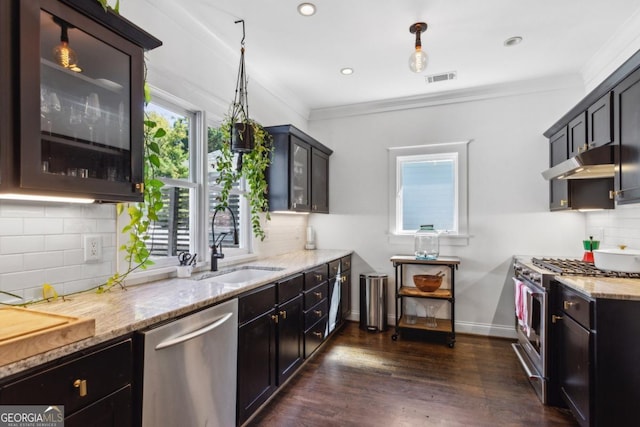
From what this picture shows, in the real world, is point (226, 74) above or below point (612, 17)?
below

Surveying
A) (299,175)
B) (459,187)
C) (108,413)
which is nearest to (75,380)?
(108,413)

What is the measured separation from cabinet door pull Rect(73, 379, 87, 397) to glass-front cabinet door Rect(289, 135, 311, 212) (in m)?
2.40

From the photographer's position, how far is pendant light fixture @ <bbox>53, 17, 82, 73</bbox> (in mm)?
1320

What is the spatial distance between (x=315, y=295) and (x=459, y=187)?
2174 millimetres

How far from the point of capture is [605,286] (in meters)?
2.00

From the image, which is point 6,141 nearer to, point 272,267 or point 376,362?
point 272,267

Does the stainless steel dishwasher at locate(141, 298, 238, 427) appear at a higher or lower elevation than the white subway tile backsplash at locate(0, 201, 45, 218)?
lower

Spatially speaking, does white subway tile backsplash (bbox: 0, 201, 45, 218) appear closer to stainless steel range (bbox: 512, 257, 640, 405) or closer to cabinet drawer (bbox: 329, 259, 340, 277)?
cabinet drawer (bbox: 329, 259, 340, 277)

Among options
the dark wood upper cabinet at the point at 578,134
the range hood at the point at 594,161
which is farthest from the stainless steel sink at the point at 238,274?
the dark wood upper cabinet at the point at 578,134

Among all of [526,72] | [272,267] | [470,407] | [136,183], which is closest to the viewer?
[136,183]

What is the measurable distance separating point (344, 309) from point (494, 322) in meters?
1.71

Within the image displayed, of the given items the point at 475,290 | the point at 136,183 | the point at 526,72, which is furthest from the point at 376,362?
the point at 526,72

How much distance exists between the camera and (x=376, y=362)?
308cm

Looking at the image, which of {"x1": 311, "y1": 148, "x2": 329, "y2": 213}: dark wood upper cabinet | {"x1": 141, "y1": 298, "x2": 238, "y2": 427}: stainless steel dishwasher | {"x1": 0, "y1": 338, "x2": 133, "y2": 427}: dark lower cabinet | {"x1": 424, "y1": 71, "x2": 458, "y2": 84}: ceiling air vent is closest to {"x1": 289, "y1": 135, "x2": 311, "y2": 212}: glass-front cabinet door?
{"x1": 311, "y1": 148, "x2": 329, "y2": 213}: dark wood upper cabinet
